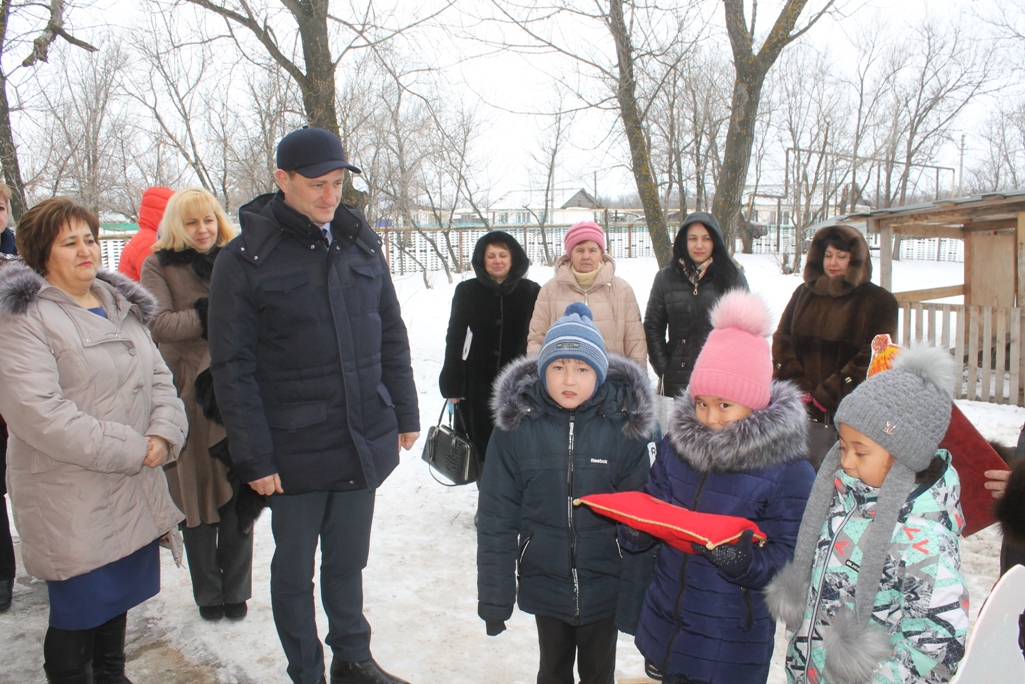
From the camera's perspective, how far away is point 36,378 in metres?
2.39

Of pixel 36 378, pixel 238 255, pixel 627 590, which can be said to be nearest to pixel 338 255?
pixel 238 255

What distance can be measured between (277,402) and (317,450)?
9.3 inches

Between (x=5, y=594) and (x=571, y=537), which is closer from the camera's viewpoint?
(x=571, y=537)

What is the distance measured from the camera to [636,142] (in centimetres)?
824

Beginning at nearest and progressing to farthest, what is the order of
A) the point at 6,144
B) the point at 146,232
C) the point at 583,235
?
1. the point at 146,232
2. the point at 583,235
3. the point at 6,144

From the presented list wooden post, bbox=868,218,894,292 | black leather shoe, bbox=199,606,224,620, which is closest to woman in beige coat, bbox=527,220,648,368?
black leather shoe, bbox=199,606,224,620

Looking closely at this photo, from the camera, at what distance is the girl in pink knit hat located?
2154mm

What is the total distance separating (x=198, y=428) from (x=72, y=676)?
1.17 m

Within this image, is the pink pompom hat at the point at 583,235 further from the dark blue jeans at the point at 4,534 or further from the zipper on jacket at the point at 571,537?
the dark blue jeans at the point at 4,534

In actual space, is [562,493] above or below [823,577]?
above

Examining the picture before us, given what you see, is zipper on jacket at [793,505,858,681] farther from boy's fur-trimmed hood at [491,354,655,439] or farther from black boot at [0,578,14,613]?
black boot at [0,578,14,613]

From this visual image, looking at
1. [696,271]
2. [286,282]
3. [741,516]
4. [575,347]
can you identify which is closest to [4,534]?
[286,282]

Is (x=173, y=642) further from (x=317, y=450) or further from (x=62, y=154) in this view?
(x=62, y=154)

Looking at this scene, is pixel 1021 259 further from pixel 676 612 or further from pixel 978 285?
pixel 676 612
